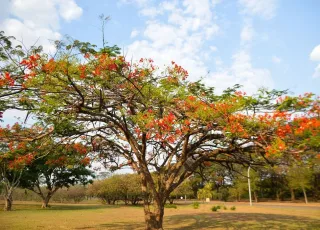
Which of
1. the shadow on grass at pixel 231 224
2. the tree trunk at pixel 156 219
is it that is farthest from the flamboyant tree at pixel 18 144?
the shadow on grass at pixel 231 224

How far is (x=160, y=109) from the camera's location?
8.91m

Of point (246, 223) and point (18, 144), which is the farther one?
point (246, 223)

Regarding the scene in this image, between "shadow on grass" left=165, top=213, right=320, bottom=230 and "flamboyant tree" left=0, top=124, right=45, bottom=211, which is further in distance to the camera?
"shadow on grass" left=165, top=213, right=320, bottom=230

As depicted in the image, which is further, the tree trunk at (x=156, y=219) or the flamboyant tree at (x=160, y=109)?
the tree trunk at (x=156, y=219)

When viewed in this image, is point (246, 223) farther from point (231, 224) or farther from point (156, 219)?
point (156, 219)

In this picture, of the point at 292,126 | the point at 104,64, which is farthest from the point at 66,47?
the point at 292,126

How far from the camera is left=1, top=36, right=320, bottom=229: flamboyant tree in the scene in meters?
7.04

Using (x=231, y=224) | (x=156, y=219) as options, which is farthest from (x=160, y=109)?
(x=231, y=224)

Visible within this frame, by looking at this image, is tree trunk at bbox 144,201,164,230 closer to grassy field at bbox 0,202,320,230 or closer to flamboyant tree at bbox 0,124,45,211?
grassy field at bbox 0,202,320,230

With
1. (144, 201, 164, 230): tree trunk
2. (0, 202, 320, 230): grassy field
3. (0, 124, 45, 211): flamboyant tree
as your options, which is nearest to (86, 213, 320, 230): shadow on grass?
(0, 202, 320, 230): grassy field

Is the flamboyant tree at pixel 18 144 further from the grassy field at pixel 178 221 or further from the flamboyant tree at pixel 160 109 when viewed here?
the grassy field at pixel 178 221

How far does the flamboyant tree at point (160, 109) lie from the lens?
7039 millimetres

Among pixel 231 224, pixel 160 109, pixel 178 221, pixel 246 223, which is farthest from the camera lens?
pixel 178 221

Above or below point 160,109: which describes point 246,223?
below
